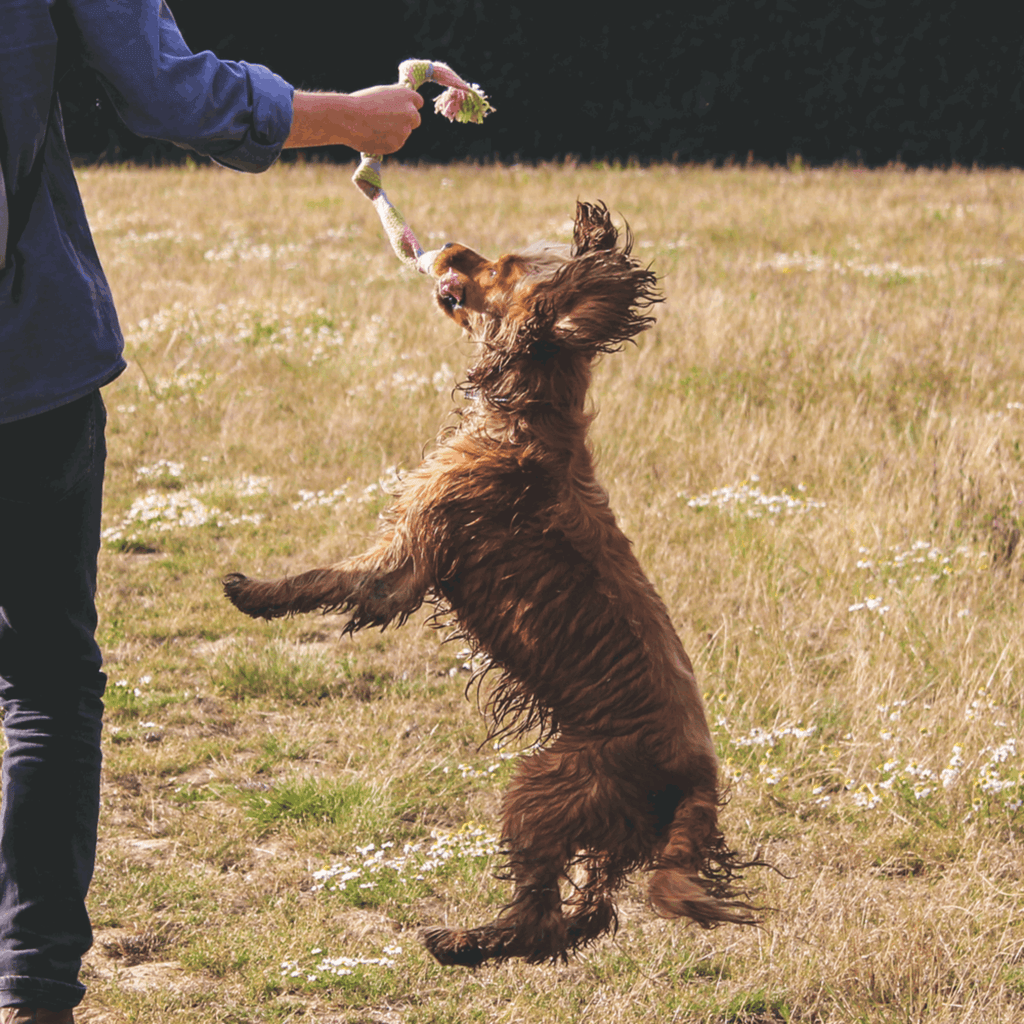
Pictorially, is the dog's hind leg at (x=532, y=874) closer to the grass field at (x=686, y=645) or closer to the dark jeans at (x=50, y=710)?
the grass field at (x=686, y=645)

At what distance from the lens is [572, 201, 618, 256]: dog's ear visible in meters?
2.73

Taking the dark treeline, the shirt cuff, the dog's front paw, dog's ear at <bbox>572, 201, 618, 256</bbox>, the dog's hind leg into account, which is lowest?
the dog's front paw

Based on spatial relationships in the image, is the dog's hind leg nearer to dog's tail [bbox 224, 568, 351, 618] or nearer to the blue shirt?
dog's tail [bbox 224, 568, 351, 618]

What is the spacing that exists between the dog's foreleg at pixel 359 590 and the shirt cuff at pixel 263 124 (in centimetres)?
100

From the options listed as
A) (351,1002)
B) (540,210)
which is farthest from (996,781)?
(540,210)

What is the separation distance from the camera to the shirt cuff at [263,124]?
2133 millimetres

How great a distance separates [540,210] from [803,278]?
4415 millimetres

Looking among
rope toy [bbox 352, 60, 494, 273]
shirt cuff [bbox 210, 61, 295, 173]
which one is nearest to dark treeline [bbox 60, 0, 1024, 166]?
rope toy [bbox 352, 60, 494, 273]

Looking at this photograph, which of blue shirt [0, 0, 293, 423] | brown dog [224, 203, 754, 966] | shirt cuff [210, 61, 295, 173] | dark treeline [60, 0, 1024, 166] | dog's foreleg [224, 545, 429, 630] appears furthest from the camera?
dark treeline [60, 0, 1024, 166]

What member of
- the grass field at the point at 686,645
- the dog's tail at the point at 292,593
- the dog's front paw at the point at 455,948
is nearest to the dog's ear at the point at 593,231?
the grass field at the point at 686,645

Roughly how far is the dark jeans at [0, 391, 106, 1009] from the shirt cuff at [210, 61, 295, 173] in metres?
0.55

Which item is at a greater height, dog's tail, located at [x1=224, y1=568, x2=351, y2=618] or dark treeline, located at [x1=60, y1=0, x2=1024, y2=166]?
dark treeline, located at [x1=60, y1=0, x2=1024, y2=166]

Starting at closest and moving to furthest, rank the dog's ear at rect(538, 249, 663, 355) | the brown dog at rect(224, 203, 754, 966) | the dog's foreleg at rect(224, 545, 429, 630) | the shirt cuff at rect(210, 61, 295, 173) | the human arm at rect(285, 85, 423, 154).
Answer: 1. the shirt cuff at rect(210, 61, 295, 173)
2. the human arm at rect(285, 85, 423, 154)
3. the brown dog at rect(224, 203, 754, 966)
4. the dog's ear at rect(538, 249, 663, 355)
5. the dog's foreleg at rect(224, 545, 429, 630)

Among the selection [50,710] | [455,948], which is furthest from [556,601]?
[50,710]
